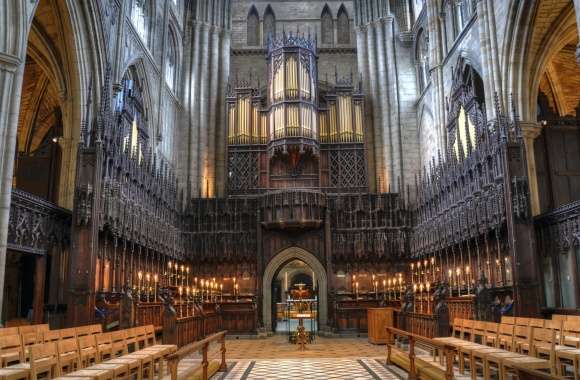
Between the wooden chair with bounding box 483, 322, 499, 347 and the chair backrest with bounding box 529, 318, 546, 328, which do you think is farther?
the chair backrest with bounding box 529, 318, 546, 328

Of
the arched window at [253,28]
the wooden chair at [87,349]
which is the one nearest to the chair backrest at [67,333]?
the wooden chair at [87,349]

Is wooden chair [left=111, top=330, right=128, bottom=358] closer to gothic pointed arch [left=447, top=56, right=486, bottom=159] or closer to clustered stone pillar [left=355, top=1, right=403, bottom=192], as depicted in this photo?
gothic pointed arch [left=447, top=56, right=486, bottom=159]

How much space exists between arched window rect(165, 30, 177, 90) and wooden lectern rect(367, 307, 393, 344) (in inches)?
613

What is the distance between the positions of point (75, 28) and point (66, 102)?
2.39m

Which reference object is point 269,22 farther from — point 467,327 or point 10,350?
point 10,350

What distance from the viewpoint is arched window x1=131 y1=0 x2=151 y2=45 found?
21766 mm

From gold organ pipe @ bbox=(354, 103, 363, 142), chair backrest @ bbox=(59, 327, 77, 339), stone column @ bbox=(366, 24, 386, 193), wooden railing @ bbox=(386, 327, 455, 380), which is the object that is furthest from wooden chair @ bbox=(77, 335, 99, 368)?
gold organ pipe @ bbox=(354, 103, 363, 142)

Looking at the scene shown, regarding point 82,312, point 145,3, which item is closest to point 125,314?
point 82,312

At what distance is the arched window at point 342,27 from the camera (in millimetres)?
33812

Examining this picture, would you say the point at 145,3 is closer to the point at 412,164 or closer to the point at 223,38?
the point at 223,38

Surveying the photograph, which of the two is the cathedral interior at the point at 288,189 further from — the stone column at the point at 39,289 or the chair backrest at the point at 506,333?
the stone column at the point at 39,289

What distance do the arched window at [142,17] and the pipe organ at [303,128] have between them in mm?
6779

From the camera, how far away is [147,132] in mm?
22281

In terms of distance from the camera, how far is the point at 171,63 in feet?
90.9
